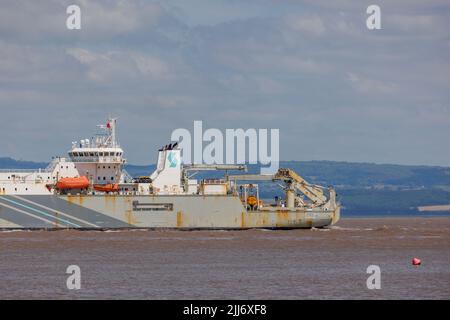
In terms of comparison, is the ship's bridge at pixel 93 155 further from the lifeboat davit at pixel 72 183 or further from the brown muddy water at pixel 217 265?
the brown muddy water at pixel 217 265

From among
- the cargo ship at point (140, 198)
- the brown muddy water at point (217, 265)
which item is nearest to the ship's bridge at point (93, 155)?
the cargo ship at point (140, 198)

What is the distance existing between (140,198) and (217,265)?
1041 inches

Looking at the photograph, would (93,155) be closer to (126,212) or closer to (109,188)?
(109,188)

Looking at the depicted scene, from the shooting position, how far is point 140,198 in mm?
79750

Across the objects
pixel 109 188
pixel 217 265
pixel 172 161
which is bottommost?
pixel 217 265

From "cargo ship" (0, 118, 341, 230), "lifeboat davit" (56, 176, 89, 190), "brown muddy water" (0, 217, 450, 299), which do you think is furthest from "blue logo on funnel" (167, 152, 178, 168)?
"lifeboat davit" (56, 176, 89, 190)

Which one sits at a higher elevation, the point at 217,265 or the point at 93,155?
the point at 93,155

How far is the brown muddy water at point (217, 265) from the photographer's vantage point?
43281 millimetres

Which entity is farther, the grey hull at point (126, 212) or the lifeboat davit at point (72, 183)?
the lifeboat davit at point (72, 183)

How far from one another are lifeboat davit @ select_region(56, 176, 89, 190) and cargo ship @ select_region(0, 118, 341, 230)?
1 centimetres

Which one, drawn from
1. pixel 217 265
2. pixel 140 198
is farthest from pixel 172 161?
pixel 217 265
